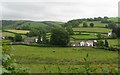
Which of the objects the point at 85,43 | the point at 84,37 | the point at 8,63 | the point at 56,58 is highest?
the point at 8,63

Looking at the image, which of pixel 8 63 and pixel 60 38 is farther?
pixel 60 38

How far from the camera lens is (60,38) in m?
58.6

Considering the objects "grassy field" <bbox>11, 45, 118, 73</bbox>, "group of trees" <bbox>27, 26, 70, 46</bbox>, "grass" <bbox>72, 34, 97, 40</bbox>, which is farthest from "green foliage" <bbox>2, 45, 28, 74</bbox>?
"grass" <bbox>72, 34, 97, 40</bbox>

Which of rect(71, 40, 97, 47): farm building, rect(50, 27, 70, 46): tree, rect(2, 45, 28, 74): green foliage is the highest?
rect(2, 45, 28, 74): green foliage

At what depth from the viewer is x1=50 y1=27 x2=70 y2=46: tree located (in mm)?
57094

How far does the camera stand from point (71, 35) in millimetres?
63156

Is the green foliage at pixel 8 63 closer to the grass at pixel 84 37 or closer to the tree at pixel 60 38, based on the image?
the tree at pixel 60 38

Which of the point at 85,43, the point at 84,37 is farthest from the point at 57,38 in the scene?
the point at 84,37

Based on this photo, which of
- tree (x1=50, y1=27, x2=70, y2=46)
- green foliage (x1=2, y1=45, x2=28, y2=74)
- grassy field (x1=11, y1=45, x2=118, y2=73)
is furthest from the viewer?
tree (x1=50, y1=27, x2=70, y2=46)

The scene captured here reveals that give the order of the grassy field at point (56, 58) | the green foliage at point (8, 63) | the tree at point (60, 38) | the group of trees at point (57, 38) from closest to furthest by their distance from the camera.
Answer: the green foliage at point (8, 63) → the grassy field at point (56, 58) → the group of trees at point (57, 38) → the tree at point (60, 38)

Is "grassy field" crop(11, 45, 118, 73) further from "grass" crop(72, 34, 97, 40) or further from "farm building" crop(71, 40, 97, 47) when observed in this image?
"grass" crop(72, 34, 97, 40)

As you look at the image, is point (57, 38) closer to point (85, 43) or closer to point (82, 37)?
point (85, 43)

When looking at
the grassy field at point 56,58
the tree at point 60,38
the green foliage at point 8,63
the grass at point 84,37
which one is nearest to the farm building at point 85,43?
the grass at point 84,37

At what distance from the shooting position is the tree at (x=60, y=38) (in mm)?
57094
